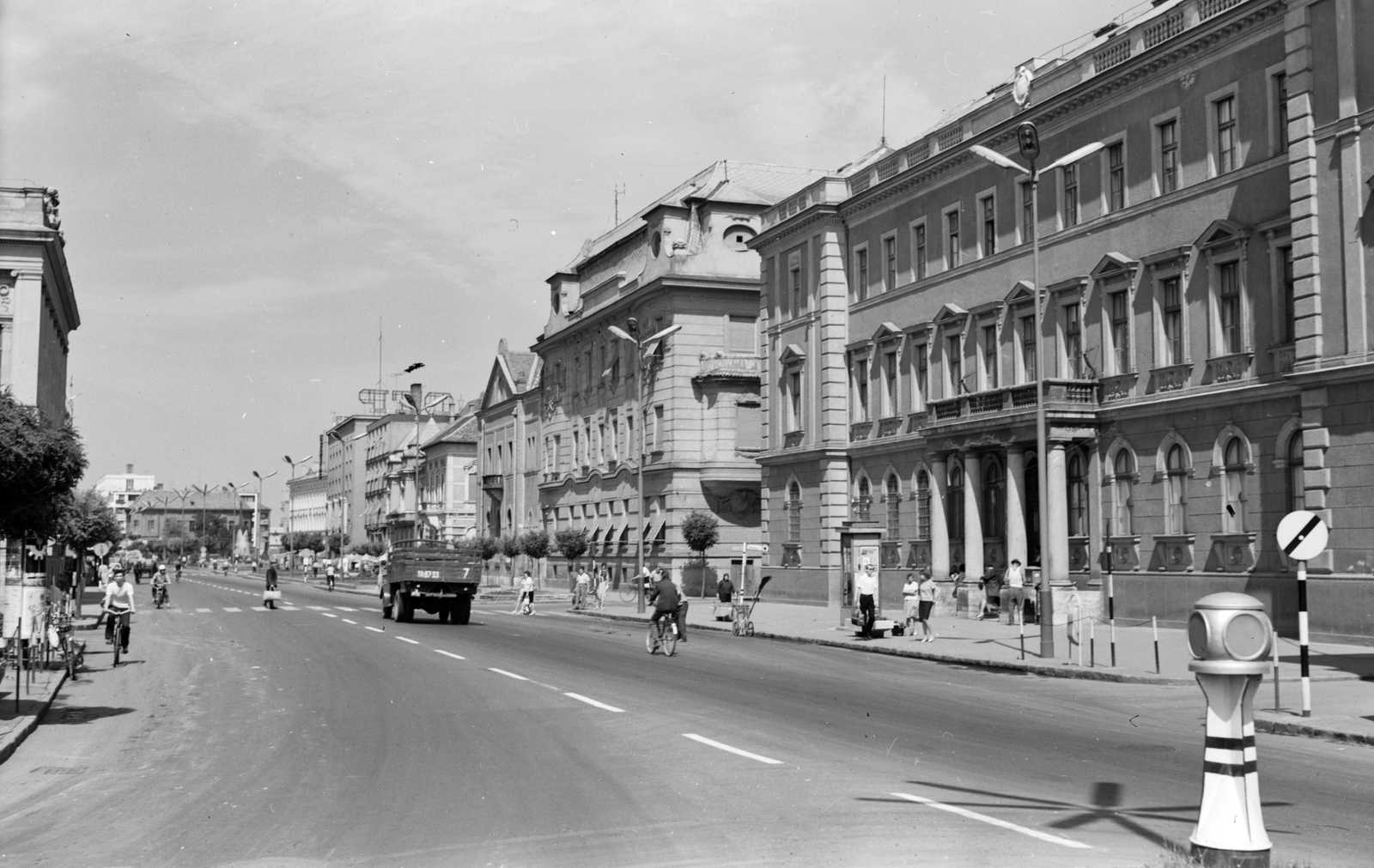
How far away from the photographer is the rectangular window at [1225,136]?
108ft

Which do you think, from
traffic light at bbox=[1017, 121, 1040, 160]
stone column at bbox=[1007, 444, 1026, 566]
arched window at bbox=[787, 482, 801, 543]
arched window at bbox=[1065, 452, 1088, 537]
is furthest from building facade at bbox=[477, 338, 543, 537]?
traffic light at bbox=[1017, 121, 1040, 160]

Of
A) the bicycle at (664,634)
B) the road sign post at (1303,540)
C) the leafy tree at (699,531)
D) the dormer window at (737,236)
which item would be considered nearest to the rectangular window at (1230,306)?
the bicycle at (664,634)

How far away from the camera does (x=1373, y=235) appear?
1128 inches

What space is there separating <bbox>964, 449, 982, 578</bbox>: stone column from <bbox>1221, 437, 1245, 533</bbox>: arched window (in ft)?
32.4

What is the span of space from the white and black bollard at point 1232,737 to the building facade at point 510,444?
277 feet

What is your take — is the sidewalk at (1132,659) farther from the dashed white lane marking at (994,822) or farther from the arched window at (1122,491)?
the dashed white lane marking at (994,822)

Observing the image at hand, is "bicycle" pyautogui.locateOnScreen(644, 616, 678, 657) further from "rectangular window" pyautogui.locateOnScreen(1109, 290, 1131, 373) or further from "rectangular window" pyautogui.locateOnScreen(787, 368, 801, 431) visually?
"rectangular window" pyautogui.locateOnScreen(787, 368, 801, 431)

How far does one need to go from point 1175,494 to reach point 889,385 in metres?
15.5

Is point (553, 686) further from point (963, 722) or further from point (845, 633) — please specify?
point (845, 633)

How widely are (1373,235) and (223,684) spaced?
23385 mm

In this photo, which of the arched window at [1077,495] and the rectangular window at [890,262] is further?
the rectangular window at [890,262]

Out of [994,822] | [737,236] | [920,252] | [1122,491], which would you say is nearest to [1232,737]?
[994,822]

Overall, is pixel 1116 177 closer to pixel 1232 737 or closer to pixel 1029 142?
pixel 1029 142

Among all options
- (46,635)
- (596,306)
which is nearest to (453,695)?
(46,635)
